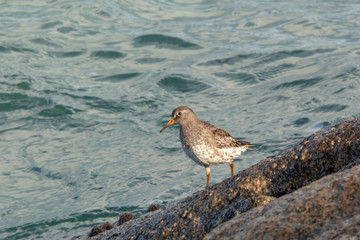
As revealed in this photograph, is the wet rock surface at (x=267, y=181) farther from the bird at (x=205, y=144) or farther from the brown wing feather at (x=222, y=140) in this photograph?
the brown wing feather at (x=222, y=140)

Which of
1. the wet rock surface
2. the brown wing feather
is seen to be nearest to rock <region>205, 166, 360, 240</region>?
the wet rock surface

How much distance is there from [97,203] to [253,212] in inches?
→ 317

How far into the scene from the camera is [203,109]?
1689 centimetres

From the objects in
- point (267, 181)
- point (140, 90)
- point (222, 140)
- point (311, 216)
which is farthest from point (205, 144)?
point (140, 90)

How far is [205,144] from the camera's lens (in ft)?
26.8

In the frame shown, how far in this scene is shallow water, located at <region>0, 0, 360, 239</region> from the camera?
12.9m

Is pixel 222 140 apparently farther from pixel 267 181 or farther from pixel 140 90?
pixel 140 90

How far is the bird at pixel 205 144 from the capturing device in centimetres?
816

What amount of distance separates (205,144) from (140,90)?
10397 millimetres

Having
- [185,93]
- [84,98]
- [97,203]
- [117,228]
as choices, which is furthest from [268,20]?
[117,228]

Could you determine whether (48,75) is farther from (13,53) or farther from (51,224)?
(51,224)

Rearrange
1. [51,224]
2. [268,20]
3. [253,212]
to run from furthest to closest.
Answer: [268,20]
[51,224]
[253,212]

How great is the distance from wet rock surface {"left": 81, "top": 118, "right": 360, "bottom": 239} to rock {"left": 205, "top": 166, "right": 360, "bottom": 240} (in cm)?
88

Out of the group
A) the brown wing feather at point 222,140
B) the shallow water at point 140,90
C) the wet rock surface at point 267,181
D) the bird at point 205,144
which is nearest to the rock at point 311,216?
the wet rock surface at point 267,181
